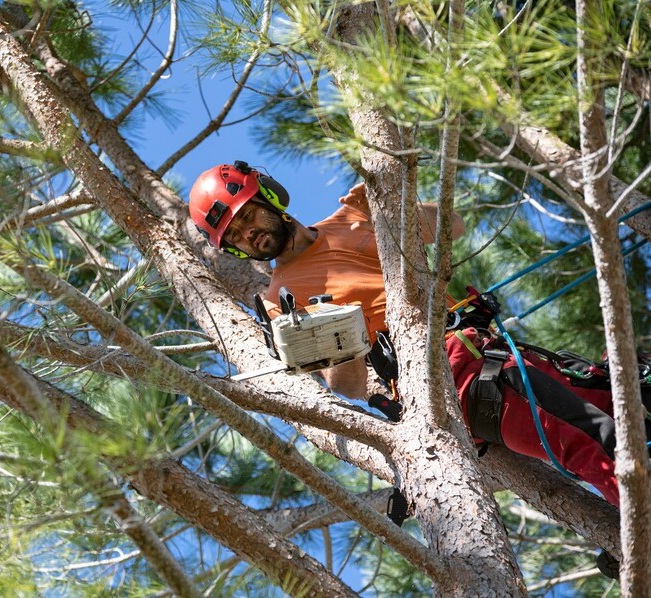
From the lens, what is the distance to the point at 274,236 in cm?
284

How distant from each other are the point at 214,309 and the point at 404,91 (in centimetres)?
139

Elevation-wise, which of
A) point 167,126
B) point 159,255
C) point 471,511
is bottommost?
point 471,511

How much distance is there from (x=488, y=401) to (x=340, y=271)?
Result: 67 centimetres

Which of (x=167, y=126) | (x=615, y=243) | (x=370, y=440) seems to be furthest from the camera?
(x=167, y=126)

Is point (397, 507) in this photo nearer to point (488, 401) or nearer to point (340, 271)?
point (488, 401)

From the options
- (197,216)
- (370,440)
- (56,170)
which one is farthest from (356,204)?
(56,170)

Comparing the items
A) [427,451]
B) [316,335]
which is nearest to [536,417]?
[427,451]

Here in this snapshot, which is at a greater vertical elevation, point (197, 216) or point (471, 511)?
point (197, 216)

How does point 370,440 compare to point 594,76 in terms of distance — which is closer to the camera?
point 594,76

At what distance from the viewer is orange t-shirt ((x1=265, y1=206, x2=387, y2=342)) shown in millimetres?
2680

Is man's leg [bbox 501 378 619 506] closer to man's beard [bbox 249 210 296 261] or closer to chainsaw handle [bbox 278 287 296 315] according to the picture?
chainsaw handle [bbox 278 287 296 315]

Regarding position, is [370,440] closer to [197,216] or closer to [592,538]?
[592,538]

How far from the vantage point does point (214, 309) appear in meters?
2.70

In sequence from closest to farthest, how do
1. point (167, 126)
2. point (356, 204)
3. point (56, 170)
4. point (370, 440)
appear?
point (56, 170)
point (370, 440)
point (356, 204)
point (167, 126)
